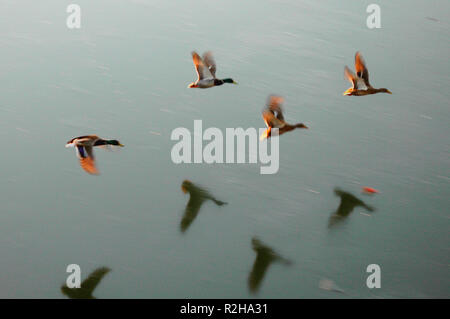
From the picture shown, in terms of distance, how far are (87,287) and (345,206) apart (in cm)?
144

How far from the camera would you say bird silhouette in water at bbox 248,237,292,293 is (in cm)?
270

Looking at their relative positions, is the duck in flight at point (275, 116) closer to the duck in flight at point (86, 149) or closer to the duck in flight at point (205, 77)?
the duck in flight at point (205, 77)

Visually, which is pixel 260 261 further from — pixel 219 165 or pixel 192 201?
pixel 219 165

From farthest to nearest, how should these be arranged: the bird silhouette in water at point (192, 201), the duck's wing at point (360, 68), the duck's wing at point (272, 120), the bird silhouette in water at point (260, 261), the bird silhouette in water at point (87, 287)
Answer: the duck's wing at point (360, 68), the duck's wing at point (272, 120), the bird silhouette in water at point (192, 201), the bird silhouette in water at point (260, 261), the bird silhouette in water at point (87, 287)

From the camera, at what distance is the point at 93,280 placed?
2600mm

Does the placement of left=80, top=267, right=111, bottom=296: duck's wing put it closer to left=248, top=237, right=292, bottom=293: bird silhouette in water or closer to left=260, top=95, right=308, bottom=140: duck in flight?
left=248, top=237, right=292, bottom=293: bird silhouette in water

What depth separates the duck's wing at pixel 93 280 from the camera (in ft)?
8.38

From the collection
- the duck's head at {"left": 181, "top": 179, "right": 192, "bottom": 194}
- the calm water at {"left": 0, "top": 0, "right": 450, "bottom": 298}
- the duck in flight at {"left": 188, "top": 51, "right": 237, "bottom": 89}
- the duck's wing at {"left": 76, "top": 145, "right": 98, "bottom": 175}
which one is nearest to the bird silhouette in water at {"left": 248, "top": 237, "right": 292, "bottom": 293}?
the calm water at {"left": 0, "top": 0, "right": 450, "bottom": 298}

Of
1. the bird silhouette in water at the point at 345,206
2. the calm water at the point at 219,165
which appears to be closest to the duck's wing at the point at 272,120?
the calm water at the point at 219,165

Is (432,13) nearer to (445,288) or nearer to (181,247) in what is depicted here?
(445,288)

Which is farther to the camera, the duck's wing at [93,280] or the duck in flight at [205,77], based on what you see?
the duck in flight at [205,77]

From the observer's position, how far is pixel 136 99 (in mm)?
4004
